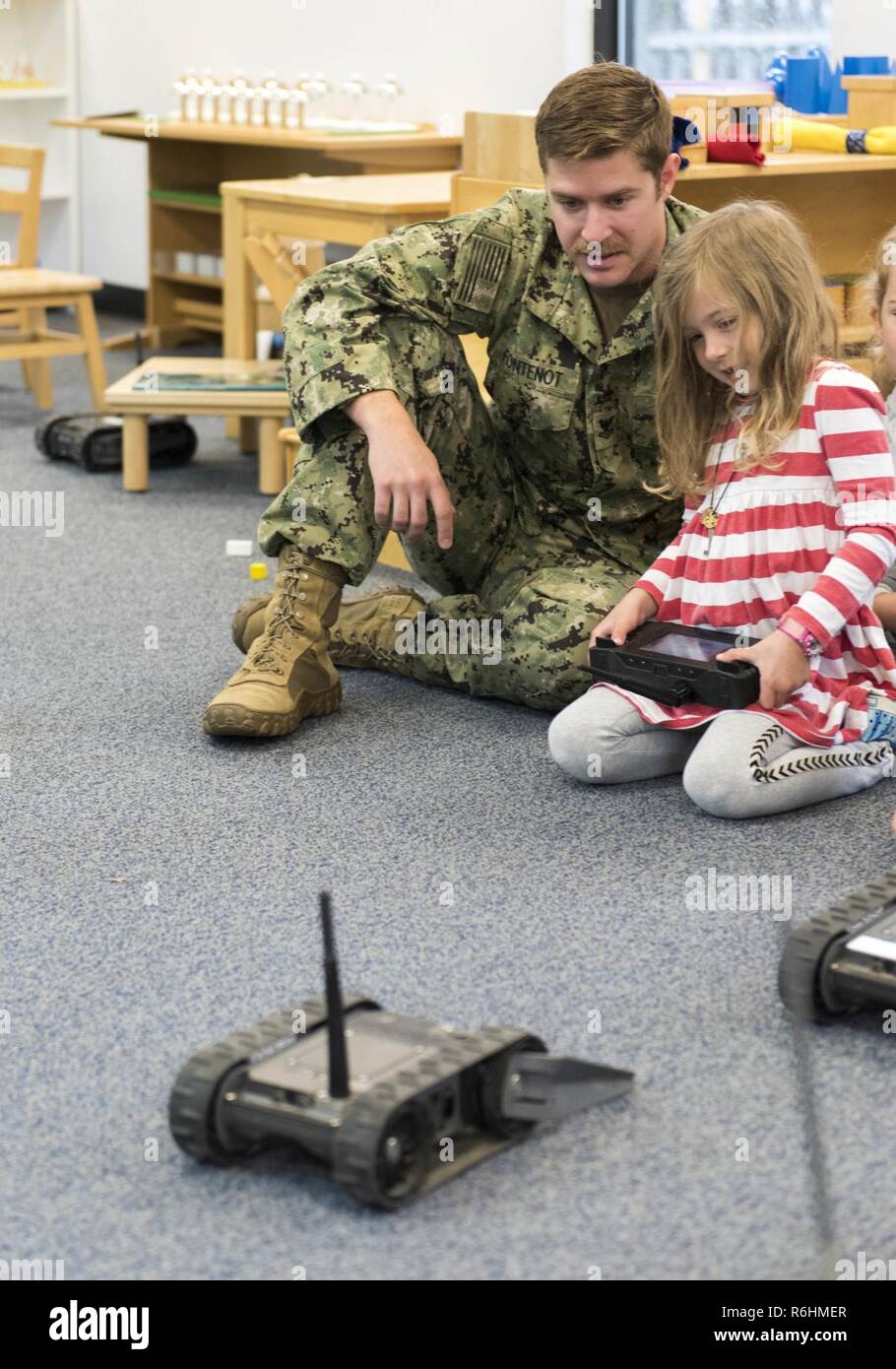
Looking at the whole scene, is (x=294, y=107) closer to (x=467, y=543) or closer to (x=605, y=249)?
(x=467, y=543)

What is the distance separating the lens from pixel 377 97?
4555 millimetres

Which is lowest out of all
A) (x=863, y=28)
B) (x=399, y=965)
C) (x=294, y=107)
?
(x=399, y=965)

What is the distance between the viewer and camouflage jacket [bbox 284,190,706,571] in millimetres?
1909

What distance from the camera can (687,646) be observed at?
176 cm

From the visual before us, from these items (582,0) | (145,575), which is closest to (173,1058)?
(145,575)

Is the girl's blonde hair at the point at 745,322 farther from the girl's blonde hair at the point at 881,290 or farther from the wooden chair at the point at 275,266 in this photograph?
the wooden chair at the point at 275,266

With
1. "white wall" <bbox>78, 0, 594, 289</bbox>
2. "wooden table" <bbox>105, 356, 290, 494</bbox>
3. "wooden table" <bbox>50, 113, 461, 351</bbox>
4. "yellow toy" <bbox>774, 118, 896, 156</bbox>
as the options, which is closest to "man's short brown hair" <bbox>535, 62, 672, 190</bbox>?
"yellow toy" <bbox>774, 118, 896, 156</bbox>

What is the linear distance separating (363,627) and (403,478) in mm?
390

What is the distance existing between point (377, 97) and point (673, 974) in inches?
145

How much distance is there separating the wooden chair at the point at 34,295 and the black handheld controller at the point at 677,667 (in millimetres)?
2162

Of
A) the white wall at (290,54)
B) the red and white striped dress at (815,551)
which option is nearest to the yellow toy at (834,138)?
the red and white striped dress at (815,551)

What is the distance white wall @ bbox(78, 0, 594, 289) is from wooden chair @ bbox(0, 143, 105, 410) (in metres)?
1.15

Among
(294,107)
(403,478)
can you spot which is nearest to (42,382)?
(294,107)

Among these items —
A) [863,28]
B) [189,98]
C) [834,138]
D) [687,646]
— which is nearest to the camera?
[687,646]
